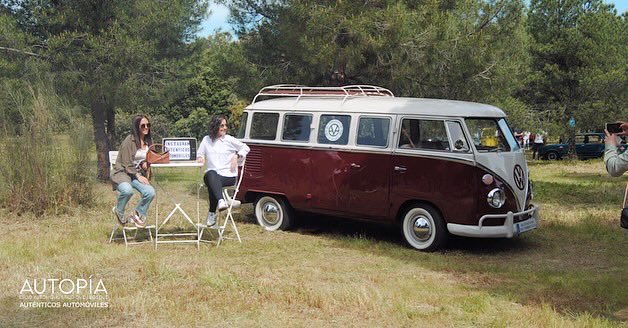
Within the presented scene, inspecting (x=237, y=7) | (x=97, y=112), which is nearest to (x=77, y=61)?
(x=97, y=112)

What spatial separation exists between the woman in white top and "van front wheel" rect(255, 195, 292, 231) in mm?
1858

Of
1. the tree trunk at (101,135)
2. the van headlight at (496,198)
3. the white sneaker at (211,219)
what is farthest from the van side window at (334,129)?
the tree trunk at (101,135)

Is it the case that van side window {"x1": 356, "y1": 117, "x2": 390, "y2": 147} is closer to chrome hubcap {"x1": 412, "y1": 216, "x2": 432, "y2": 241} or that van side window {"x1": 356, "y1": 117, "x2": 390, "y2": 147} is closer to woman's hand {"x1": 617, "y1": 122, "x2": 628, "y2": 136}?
chrome hubcap {"x1": 412, "y1": 216, "x2": 432, "y2": 241}

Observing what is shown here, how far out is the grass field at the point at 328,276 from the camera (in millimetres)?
5562

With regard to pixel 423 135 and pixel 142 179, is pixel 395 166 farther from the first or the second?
pixel 142 179

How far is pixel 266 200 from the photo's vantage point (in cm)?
1076

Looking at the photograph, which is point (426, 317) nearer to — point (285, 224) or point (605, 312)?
point (605, 312)

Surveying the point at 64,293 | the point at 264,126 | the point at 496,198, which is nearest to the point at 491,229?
the point at 496,198

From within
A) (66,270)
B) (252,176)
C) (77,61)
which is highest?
(77,61)

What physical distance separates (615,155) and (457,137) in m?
3.52

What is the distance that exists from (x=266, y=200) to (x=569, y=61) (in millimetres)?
23424

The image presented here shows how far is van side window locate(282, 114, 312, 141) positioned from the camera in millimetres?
10242

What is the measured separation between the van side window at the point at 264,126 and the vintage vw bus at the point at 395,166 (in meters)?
0.02

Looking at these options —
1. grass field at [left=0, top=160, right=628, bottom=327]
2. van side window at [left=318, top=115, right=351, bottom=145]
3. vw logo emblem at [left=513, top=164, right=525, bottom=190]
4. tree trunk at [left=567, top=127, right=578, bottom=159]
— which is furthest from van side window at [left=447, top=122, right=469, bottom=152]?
tree trunk at [left=567, top=127, right=578, bottom=159]
